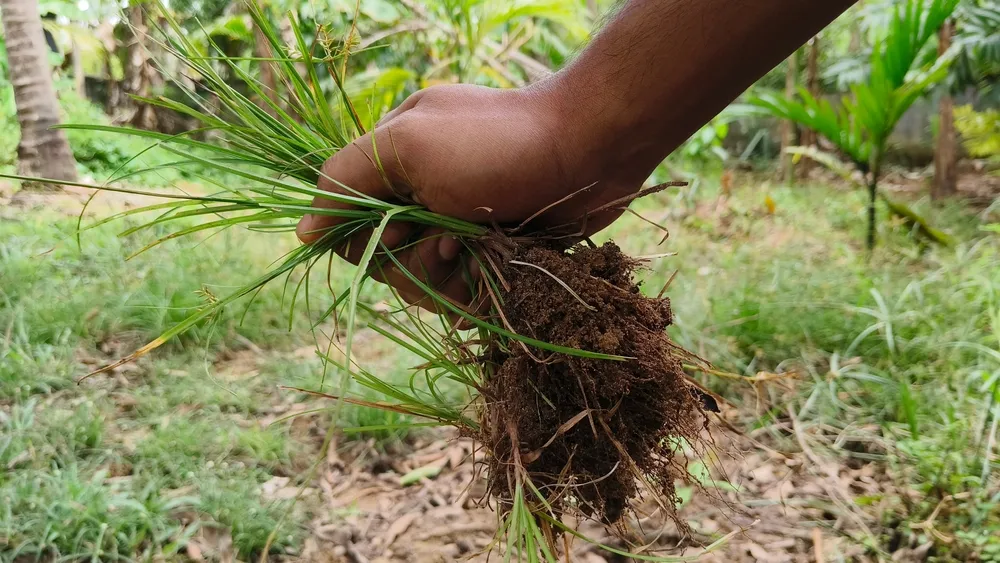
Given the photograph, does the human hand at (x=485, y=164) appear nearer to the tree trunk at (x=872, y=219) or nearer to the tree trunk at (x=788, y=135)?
the tree trunk at (x=872, y=219)

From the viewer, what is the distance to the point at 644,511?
1545 millimetres

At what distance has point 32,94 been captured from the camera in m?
3.37

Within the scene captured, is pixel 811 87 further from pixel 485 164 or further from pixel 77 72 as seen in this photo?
pixel 77 72

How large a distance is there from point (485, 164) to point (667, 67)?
1.07 ft

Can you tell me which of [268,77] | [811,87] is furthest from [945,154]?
[268,77]

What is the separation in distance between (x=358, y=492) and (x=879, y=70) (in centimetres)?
316

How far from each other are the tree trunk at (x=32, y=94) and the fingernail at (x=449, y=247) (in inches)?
138

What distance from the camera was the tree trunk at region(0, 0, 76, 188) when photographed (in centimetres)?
328

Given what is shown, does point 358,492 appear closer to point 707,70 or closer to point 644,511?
point 644,511

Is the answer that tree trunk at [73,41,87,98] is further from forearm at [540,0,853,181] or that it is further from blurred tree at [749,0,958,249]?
forearm at [540,0,853,181]

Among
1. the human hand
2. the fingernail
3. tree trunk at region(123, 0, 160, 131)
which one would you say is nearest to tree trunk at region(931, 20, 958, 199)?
the human hand

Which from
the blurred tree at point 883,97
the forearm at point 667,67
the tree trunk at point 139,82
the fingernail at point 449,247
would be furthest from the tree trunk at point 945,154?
the tree trunk at point 139,82


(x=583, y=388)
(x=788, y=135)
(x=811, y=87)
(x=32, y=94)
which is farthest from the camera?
(x=788, y=135)

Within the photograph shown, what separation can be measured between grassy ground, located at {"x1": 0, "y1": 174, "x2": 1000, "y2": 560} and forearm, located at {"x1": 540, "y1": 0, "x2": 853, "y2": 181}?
757 millimetres
